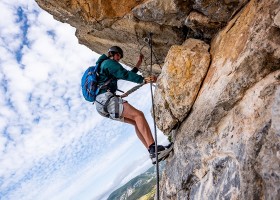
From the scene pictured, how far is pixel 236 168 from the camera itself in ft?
23.2

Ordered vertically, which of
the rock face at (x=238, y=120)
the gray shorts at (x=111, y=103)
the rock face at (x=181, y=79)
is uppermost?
the gray shorts at (x=111, y=103)

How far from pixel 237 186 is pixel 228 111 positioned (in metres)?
2.22

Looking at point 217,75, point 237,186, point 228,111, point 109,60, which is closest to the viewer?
point 237,186

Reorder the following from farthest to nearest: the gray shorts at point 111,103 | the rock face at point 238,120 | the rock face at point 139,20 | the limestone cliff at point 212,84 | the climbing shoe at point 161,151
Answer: the gray shorts at point 111,103 → the climbing shoe at point 161,151 → the rock face at point 139,20 → the limestone cliff at point 212,84 → the rock face at point 238,120

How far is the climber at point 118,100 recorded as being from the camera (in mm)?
10727

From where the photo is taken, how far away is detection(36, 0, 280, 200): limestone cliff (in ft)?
21.6

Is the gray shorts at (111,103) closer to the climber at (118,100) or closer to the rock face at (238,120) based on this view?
the climber at (118,100)

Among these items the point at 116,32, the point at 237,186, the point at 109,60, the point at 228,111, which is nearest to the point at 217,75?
the point at 228,111

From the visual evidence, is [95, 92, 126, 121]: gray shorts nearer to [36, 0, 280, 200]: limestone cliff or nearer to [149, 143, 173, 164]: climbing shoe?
[36, 0, 280, 200]: limestone cliff

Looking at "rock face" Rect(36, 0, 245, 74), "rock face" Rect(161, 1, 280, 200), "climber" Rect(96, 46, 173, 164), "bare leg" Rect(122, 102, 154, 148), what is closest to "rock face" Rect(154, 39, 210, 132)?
"rock face" Rect(161, 1, 280, 200)

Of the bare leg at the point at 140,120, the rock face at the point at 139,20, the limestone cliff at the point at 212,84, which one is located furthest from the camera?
the bare leg at the point at 140,120

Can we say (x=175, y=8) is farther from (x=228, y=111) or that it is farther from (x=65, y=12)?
(x=65, y=12)

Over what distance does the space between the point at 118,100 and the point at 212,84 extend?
391cm

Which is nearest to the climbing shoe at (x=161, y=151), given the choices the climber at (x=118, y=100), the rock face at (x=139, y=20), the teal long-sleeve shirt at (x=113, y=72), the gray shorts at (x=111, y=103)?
the climber at (x=118, y=100)
